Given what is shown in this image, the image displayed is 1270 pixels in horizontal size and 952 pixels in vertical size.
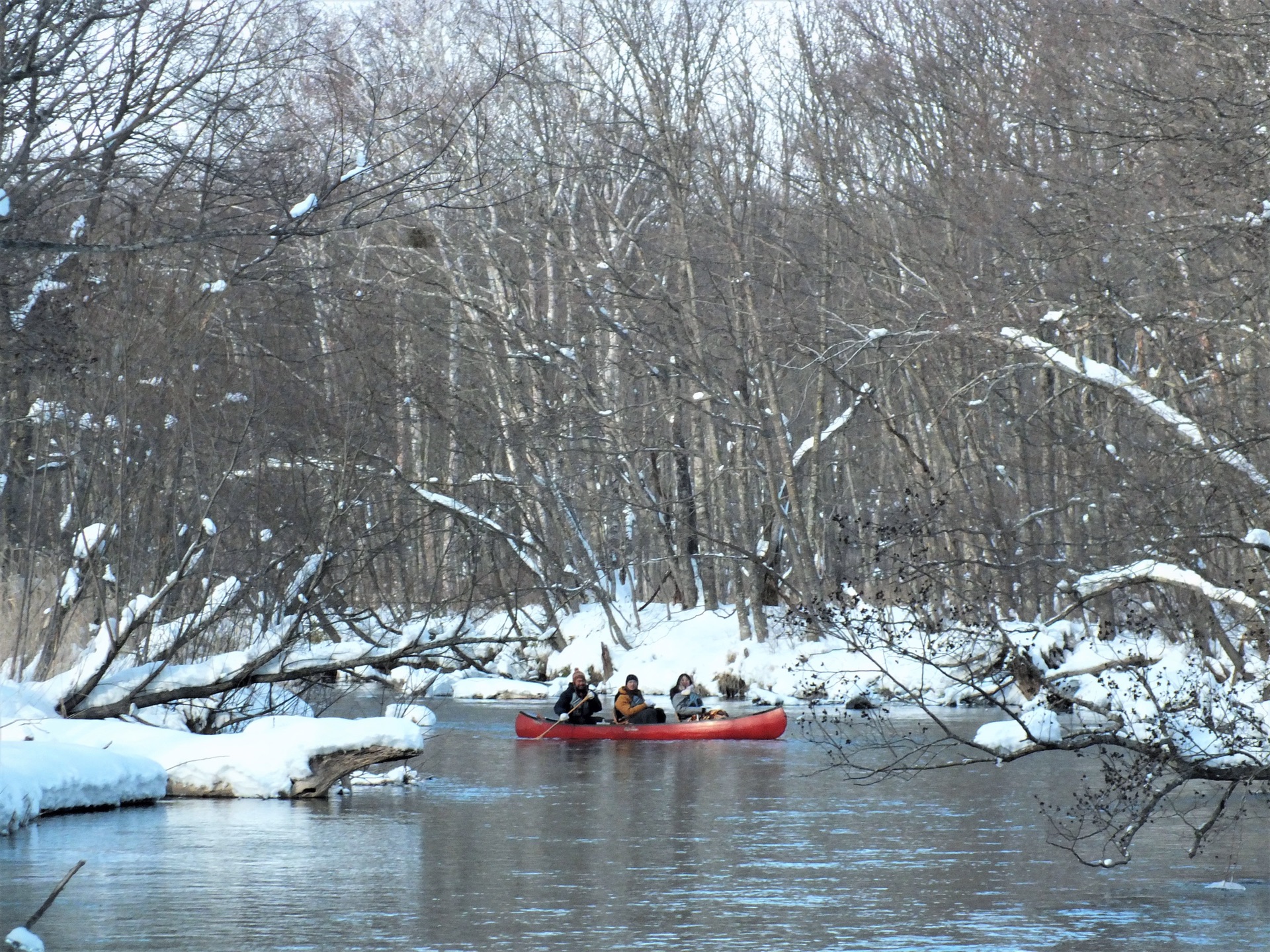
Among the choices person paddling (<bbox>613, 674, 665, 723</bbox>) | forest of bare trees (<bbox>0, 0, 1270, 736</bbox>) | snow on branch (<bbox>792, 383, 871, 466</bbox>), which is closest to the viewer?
forest of bare trees (<bbox>0, 0, 1270, 736</bbox>)

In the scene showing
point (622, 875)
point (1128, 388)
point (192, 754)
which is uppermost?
point (1128, 388)

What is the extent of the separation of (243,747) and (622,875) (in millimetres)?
5571

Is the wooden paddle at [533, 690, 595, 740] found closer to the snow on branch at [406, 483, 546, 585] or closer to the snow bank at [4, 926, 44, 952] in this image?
the snow on branch at [406, 483, 546, 585]

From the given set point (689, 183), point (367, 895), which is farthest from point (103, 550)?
point (689, 183)

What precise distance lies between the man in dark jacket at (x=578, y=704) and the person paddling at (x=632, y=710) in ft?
1.13

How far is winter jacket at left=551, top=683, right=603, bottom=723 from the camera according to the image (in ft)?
82.7

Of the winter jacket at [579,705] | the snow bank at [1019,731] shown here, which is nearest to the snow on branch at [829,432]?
the winter jacket at [579,705]

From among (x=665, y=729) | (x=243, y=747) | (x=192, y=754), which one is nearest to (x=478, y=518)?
(x=665, y=729)

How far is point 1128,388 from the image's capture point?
16.9m

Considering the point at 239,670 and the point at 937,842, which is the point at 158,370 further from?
the point at 937,842

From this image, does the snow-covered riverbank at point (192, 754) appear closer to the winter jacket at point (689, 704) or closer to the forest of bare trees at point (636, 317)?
the forest of bare trees at point (636, 317)

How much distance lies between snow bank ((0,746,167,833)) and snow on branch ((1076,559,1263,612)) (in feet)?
28.9

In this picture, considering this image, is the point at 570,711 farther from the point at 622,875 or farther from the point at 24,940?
the point at 24,940

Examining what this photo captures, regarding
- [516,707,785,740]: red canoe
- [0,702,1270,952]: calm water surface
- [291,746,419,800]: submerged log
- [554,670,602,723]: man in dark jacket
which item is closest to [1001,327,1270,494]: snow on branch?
[0,702,1270,952]: calm water surface
